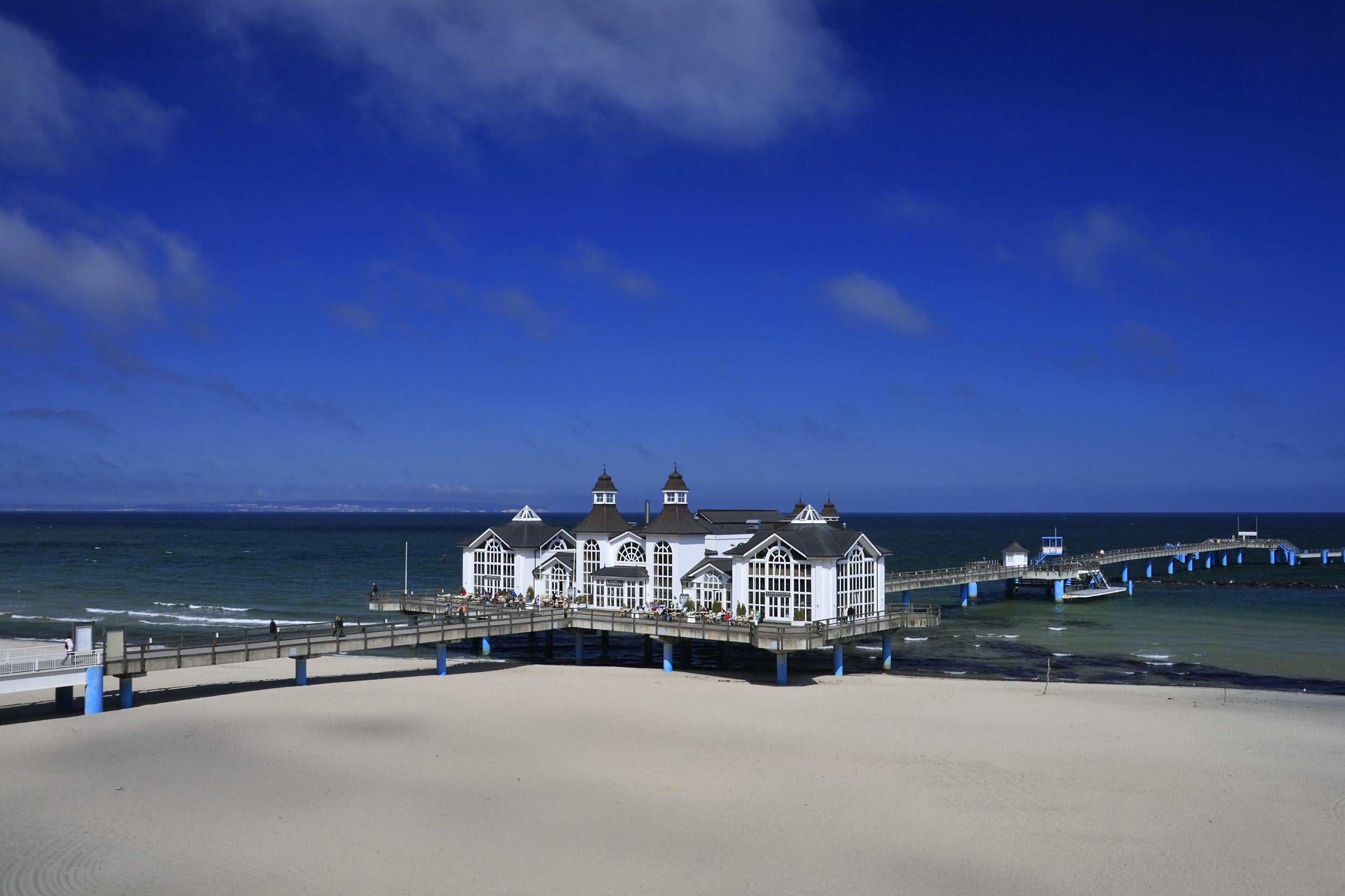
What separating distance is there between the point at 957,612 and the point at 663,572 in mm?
29731

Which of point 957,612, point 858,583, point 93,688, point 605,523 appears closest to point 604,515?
point 605,523

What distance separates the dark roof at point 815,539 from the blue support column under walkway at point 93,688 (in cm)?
2210

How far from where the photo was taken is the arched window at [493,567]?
47656mm

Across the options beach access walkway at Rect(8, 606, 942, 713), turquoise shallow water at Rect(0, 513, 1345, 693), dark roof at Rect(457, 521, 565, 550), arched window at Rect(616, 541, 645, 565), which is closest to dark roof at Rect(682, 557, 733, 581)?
arched window at Rect(616, 541, 645, 565)

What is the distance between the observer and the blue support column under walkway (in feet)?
92.6

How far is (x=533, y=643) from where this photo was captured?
161 feet

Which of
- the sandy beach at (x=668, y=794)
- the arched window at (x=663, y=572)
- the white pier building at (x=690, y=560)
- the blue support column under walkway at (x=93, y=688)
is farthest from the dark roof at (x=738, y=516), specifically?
the blue support column under walkway at (x=93, y=688)

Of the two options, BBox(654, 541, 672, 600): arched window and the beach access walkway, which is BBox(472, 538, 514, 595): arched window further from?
BBox(654, 541, 672, 600): arched window

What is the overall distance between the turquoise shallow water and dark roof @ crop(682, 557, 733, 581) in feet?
14.7

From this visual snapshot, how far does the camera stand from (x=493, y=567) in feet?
159

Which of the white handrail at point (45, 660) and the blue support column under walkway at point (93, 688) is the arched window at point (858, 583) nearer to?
the blue support column under walkway at point (93, 688)

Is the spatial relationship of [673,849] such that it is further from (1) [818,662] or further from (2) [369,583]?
(2) [369,583]

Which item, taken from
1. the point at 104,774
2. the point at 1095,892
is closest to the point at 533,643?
the point at 104,774

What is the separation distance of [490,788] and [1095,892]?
1197 cm
